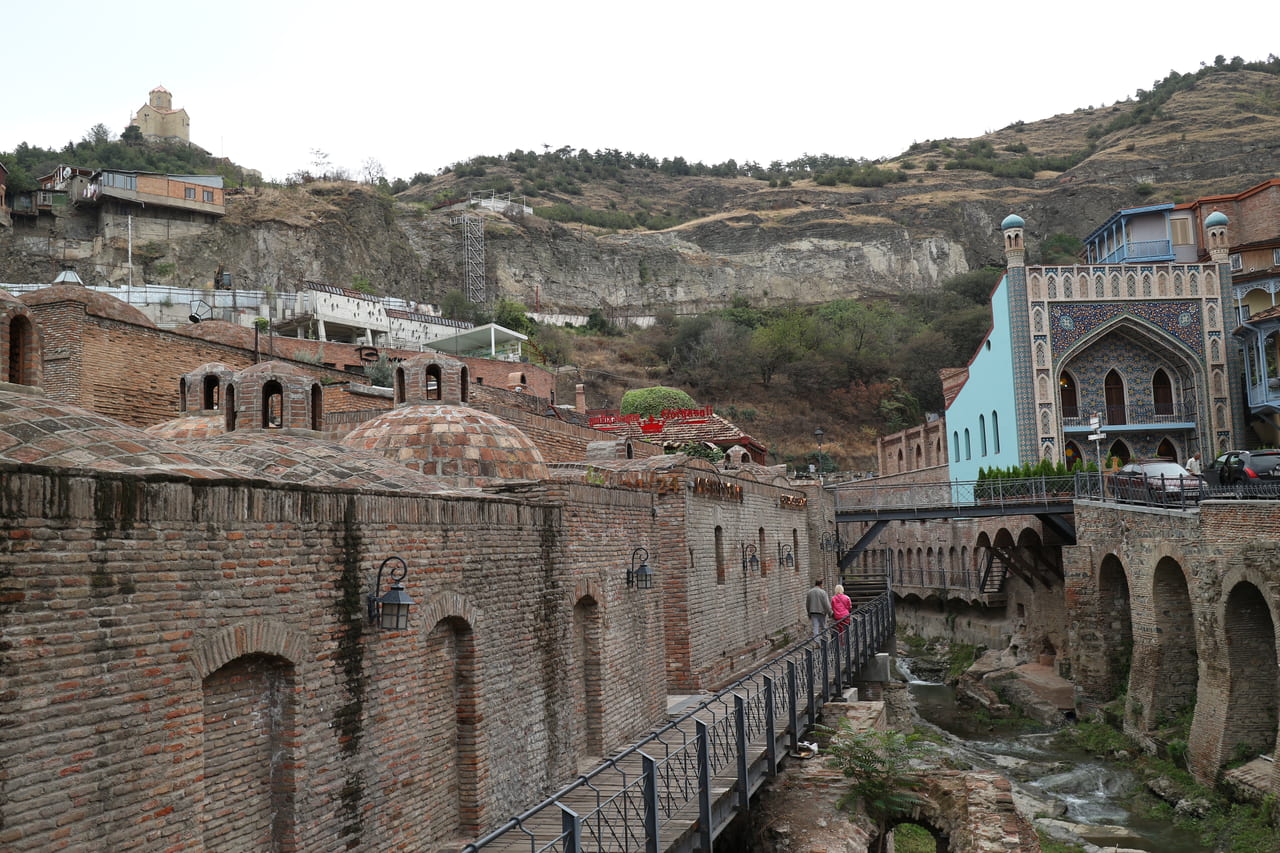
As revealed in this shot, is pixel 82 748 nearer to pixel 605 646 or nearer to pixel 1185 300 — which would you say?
pixel 605 646

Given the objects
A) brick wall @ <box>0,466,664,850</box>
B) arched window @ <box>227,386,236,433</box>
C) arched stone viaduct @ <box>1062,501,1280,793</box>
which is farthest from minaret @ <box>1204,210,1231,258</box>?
arched window @ <box>227,386,236,433</box>

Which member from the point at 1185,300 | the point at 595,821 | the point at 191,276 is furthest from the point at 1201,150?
the point at 595,821

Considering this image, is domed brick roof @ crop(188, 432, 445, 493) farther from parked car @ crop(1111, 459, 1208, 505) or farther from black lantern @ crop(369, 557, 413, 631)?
parked car @ crop(1111, 459, 1208, 505)

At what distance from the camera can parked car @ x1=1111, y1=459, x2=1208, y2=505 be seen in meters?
20.7

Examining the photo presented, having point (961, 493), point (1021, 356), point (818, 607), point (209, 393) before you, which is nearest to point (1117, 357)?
point (1021, 356)

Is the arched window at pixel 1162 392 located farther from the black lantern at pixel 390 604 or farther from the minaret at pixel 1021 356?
the black lantern at pixel 390 604

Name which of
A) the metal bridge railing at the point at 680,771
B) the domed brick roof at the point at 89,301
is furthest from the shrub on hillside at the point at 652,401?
the metal bridge railing at the point at 680,771

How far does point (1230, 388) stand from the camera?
32.4 metres

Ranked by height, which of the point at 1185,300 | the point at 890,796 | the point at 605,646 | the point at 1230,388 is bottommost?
the point at 890,796

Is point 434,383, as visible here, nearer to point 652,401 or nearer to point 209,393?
point 209,393

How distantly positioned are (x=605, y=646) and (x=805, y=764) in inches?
122

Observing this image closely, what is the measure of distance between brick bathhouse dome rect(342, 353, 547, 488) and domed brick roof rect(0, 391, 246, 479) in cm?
559

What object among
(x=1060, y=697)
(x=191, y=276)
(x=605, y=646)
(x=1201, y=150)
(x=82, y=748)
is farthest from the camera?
(x=1201, y=150)

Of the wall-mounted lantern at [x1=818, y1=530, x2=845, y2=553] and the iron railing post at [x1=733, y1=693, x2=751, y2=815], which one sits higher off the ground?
the wall-mounted lantern at [x1=818, y1=530, x2=845, y2=553]
